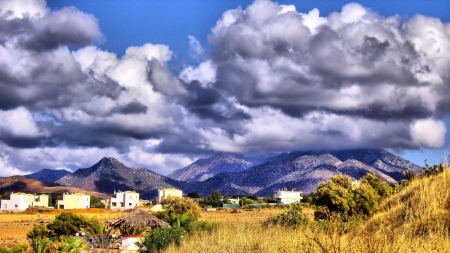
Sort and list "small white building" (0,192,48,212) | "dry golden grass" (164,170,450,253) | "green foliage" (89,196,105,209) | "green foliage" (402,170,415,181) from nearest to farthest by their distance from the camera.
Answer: "dry golden grass" (164,170,450,253), "green foliage" (402,170,415,181), "small white building" (0,192,48,212), "green foliage" (89,196,105,209)

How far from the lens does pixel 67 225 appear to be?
134 feet

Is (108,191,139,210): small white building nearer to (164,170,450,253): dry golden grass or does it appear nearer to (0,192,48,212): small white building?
(0,192,48,212): small white building

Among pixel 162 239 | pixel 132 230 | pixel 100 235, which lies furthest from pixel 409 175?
pixel 100 235

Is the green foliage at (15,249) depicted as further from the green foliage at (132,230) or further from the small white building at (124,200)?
the small white building at (124,200)

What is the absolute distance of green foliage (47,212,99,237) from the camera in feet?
133

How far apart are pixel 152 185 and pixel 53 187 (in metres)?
42.8

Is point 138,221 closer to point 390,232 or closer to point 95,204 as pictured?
point 390,232

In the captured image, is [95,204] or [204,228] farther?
[95,204]

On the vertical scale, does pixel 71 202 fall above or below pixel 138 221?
above

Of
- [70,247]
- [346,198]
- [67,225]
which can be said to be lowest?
[70,247]

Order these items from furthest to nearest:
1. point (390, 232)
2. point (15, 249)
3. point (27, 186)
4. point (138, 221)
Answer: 1. point (27, 186)
2. point (138, 221)
3. point (15, 249)
4. point (390, 232)

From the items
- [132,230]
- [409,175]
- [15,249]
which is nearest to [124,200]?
[132,230]

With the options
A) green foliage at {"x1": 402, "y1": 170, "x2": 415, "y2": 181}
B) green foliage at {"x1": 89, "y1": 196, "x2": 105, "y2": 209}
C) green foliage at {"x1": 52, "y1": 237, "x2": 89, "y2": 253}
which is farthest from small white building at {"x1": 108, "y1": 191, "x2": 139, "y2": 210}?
green foliage at {"x1": 402, "y1": 170, "x2": 415, "y2": 181}

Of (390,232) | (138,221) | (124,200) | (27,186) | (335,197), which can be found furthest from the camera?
(27,186)
